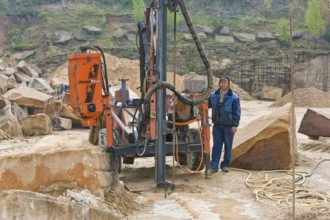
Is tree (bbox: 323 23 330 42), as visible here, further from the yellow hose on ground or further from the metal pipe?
the metal pipe

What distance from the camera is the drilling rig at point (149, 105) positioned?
22.7ft

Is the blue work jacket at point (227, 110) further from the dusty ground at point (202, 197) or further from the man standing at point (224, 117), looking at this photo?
the dusty ground at point (202, 197)

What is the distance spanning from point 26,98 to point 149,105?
8930 mm

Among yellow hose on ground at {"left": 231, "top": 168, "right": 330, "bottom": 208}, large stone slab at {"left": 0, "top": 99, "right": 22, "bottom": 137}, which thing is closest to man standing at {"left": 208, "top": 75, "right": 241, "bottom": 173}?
yellow hose on ground at {"left": 231, "top": 168, "right": 330, "bottom": 208}

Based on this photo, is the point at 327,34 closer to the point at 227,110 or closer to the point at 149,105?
the point at 227,110

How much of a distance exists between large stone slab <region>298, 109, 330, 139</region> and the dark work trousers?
346cm

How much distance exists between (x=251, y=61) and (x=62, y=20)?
2284 centimetres

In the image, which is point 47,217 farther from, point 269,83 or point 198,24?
point 198,24

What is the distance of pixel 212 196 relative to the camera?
6664 mm

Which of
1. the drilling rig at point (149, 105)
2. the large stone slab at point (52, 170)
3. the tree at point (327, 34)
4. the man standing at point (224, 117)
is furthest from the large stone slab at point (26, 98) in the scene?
the tree at point (327, 34)

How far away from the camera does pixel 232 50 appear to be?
152ft

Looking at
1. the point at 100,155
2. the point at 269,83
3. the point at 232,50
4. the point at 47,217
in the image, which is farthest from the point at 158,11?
the point at 232,50

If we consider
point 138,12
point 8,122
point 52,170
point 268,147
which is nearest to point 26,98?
point 8,122

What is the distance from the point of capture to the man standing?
8.13 metres
